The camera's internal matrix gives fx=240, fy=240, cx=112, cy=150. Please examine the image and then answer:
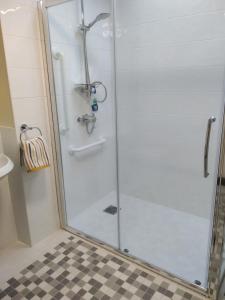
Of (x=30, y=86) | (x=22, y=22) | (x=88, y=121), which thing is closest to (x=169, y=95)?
(x=88, y=121)

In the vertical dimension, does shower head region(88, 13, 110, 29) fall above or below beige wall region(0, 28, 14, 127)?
above

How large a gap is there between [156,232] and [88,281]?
814 mm

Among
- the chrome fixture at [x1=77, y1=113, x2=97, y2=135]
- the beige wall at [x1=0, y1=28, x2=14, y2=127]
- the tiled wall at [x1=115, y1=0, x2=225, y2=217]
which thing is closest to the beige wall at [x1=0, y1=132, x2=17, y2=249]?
the beige wall at [x1=0, y1=28, x2=14, y2=127]

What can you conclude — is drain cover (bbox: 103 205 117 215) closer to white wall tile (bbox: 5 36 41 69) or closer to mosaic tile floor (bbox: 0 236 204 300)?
mosaic tile floor (bbox: 0 236 204 300)

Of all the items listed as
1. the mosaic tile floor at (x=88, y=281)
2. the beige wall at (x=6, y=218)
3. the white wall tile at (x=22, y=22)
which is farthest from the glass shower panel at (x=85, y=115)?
the beige wall at (x=6, y=218)

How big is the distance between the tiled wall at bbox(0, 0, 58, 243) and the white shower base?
384 millimetres

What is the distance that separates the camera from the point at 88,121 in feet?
8.27

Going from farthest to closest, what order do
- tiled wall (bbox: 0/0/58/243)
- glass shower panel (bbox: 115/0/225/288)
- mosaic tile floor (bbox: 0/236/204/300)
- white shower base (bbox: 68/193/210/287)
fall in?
glass shower panel (bbox: 115/0/225/288)
white shower base (bbox: 68/193/210/287)
tiled wall (bbox: 0/0/58/243)
mosaic tile floor (bbox: 0/236/204/300)

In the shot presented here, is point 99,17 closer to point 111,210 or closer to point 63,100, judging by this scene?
point 63,100

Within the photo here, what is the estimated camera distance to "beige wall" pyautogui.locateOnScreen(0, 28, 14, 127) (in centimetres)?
170

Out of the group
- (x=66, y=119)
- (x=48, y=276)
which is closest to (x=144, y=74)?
(x=66, y=119)

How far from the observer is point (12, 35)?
1.69 m

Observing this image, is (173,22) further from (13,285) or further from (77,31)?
(13,285)

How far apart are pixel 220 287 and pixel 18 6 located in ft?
7.63
